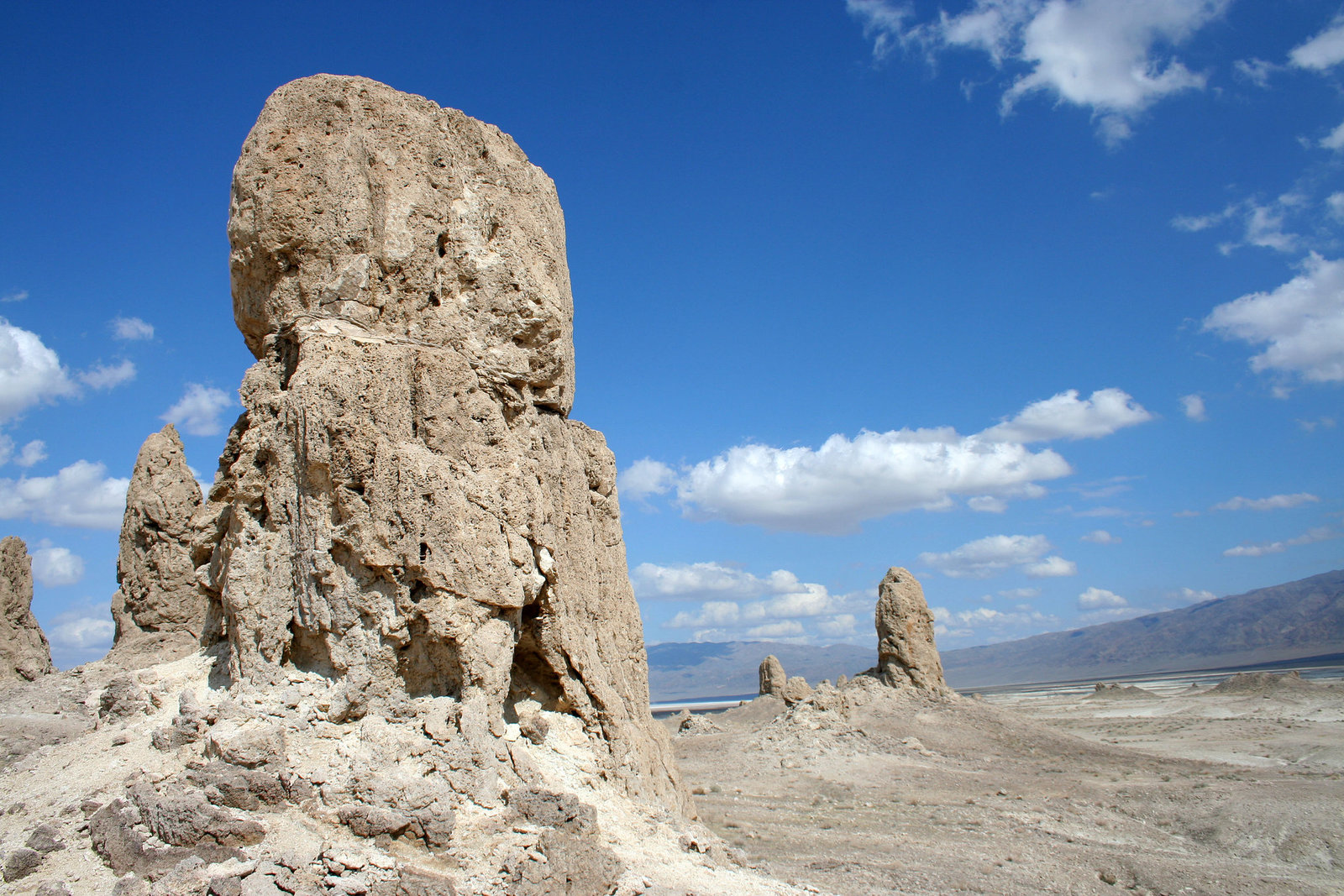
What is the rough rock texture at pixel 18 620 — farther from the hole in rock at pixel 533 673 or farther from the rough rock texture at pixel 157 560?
the hole in rock at pixel 533 673

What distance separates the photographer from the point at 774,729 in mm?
21469

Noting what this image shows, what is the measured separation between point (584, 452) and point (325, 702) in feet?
12.9

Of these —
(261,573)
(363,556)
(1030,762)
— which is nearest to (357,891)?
(363,556)

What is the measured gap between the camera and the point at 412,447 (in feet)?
21.3

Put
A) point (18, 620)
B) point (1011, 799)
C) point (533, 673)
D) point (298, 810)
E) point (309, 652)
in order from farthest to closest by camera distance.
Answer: point (1011, 799), point (18, 620), point (533, 673), point (309, 652), point (298, 810)

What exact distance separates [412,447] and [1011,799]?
1309cm

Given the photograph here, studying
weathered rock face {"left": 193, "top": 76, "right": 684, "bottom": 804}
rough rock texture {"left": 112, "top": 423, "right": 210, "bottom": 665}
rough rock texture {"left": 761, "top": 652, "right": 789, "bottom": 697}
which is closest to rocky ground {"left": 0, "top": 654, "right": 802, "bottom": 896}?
weathered rock face {"left": 193, "top": 76, "right": 684, "bottom": 804}

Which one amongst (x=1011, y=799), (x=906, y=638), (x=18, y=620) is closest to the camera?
(x=18, y=620)

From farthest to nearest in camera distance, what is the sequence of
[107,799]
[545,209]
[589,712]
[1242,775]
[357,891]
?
[1242,775]
[545,209]
[589,712]
[107,799]
[357,891]

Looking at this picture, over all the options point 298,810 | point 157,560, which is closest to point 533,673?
point 298,810

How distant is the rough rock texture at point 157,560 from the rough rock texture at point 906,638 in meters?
17.6

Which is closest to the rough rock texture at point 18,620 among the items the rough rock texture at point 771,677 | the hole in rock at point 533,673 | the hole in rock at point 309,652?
the hole in rock at point 309,652

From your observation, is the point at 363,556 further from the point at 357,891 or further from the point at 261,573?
the point at 357,891

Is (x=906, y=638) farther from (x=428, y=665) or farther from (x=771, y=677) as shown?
(x=428, y=665)
